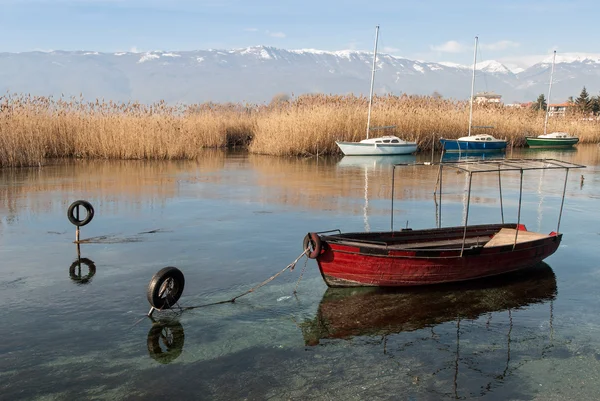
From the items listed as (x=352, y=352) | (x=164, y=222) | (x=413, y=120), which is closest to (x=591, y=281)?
(x=352, y=352)

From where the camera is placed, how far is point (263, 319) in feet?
24.2

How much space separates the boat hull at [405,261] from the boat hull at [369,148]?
68.9 ft

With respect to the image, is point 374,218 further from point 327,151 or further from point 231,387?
point 327,151

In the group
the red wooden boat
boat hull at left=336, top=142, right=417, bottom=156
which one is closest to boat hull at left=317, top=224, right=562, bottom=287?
the red wooden boat

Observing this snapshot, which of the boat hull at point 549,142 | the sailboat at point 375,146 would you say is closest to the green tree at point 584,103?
the boat hull at point 549,142

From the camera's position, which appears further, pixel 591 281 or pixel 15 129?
pixel 15 129

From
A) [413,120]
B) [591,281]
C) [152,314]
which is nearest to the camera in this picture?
[152,314]

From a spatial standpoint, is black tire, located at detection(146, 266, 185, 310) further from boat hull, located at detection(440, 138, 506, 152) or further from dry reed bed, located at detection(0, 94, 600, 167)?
boat hull, located at detection(440, 138, 506, 152)

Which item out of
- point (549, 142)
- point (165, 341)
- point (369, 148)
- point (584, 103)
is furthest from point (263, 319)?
point (584, 103)

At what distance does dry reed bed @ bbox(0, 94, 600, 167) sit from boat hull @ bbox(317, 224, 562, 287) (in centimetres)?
1730

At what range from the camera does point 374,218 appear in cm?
1343

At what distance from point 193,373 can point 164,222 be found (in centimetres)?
723

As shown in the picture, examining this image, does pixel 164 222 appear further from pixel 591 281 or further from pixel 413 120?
pixel 413 120

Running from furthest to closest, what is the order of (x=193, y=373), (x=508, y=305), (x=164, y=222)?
(x=164, y=222), (x=508, y=305), (x=193, y=373)
